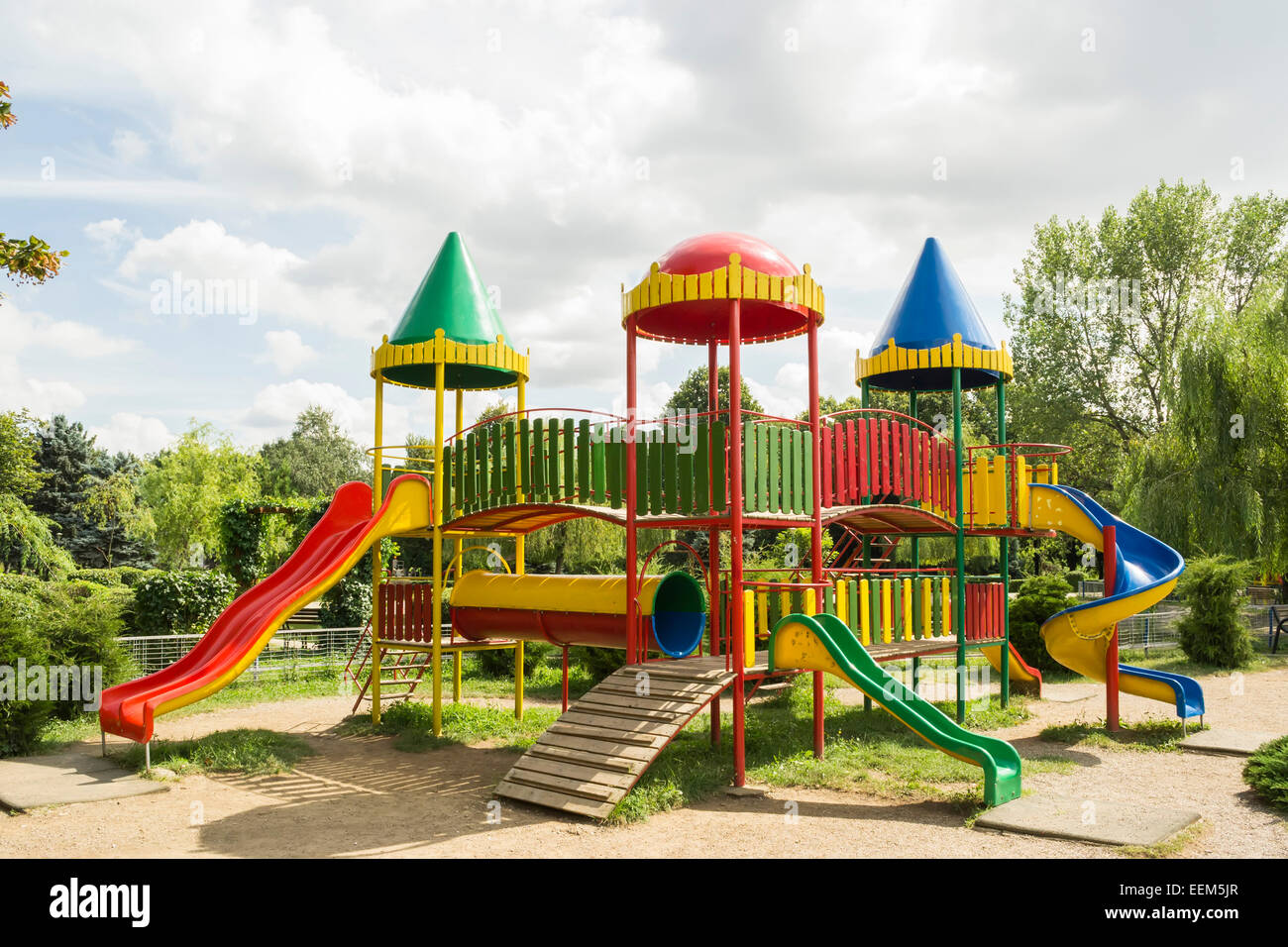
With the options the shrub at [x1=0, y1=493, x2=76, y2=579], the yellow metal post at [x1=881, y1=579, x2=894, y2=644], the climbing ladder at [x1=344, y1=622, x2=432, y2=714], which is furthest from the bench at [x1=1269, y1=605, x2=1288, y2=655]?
the shrub at [x1=0, y1=493, x2=76, y2=579]

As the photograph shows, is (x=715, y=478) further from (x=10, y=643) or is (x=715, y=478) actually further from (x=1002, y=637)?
(x=10, y=643)

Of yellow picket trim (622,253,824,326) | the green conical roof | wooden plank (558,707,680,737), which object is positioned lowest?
wooden plank (558,707,680,737)

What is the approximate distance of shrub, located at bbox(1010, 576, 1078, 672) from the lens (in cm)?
1973

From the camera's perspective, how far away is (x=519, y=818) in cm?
871

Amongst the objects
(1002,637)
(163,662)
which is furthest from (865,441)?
(163,662)

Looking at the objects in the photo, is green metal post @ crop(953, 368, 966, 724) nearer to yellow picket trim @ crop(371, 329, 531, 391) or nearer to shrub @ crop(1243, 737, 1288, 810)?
shrub @ crop(1243, 737, 1288, 810)

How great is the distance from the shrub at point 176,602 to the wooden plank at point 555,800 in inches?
526

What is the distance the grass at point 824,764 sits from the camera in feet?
31.2

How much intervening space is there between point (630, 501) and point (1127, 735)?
25.7ft

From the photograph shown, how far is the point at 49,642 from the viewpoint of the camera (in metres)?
12.9

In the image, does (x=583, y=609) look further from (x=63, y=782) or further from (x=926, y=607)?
(x=63, y=782)

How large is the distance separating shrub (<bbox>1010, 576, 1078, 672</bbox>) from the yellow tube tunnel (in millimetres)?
10630

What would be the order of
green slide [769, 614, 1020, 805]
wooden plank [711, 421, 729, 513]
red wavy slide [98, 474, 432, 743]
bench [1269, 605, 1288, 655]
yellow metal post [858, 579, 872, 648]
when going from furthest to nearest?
1. bench [1269, 605, 1288, 655]
2. yellow metal post [858, 579, 872, 648]
3. red wavy slide [98, 474, 432, 743]
4. wooden plank [711, 421, 729, 513]
5. green slide [769, 614, 1020, 805]
